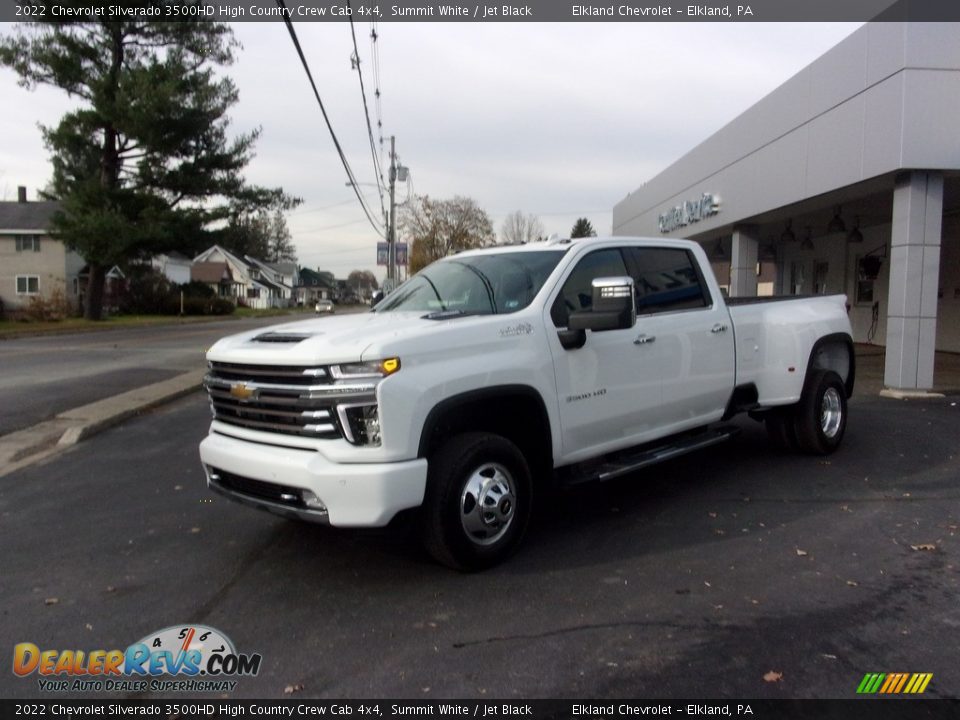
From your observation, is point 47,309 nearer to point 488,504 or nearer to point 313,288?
point 488,504

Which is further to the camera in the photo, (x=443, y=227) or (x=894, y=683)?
(x=443, y=227)

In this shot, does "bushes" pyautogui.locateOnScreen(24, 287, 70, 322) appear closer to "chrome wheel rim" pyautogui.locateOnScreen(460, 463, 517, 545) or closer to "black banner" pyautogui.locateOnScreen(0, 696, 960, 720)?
"chrome wheel rim" pyautogui.locateOnScreen(460, 463, 517, 545)

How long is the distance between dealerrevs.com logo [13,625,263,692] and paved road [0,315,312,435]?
627cm

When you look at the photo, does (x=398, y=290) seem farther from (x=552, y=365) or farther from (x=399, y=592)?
(x=399, y=592)

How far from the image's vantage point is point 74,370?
14.5 m

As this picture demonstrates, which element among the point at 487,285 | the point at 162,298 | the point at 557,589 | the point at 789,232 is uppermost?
the point at 789,232

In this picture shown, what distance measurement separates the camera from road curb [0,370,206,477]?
742 cm

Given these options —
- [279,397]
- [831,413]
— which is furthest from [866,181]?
[279,397]

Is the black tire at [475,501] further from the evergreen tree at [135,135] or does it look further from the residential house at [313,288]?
the residential house at [313,288]

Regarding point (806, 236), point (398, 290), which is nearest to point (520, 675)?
point (398, 290)

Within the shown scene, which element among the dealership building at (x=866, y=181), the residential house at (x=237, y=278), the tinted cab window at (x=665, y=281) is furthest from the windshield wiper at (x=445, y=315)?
the residential house at (x=237, y=278)

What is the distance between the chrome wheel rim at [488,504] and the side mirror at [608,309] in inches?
39.5

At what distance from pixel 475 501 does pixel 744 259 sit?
589 inches

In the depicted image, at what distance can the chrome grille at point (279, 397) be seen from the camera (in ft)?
Answer: 12.4
